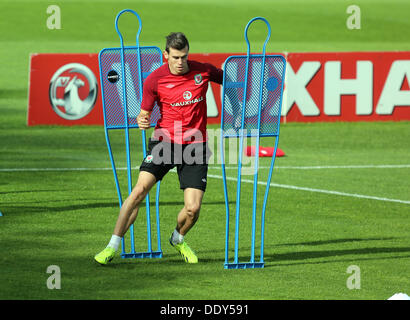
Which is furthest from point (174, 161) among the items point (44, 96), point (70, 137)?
point (44, 96)

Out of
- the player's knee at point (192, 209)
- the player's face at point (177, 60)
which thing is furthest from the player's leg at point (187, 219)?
the player's face at point (177, 60)

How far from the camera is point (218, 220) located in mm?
13250

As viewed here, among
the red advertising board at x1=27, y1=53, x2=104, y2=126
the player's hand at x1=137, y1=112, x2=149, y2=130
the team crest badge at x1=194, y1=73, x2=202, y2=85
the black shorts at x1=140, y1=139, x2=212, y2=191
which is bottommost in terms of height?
the black shorts at x1=140, y1=139, x2=212, y2=191

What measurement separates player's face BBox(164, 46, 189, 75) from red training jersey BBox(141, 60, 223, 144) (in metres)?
0.08

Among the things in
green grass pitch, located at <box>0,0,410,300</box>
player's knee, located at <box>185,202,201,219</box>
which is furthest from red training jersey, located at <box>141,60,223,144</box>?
green grass pitch, located at <box>0,0,410,300</box>

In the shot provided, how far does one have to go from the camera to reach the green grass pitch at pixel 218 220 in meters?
9.64

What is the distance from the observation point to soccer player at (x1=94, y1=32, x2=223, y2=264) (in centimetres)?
1012

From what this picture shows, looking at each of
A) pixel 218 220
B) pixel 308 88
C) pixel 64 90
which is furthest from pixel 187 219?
pixel 308 88

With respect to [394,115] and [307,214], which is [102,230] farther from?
[394,115]

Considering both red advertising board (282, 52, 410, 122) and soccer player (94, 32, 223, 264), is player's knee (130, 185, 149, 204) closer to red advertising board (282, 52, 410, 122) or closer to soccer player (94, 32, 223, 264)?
soccer player (94, 32, 223, 264)

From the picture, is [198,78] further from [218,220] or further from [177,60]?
[218,220]

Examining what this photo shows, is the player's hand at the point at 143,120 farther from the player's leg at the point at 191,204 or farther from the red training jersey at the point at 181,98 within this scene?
the player's leg at the point at 191,204

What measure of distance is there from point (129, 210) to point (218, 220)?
3.12 m

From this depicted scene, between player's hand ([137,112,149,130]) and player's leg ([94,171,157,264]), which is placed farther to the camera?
player's leg ([94,171,157,264])
